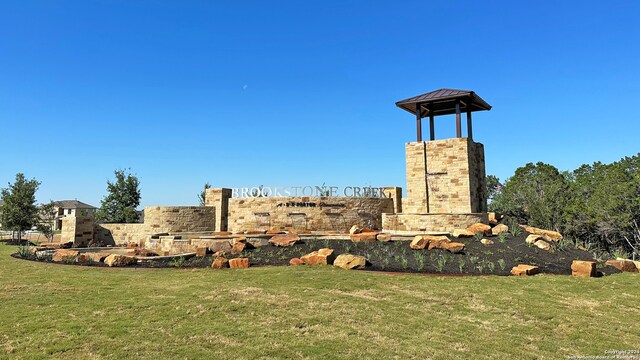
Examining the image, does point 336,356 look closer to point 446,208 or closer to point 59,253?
point 59,253

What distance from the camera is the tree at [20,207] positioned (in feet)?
105

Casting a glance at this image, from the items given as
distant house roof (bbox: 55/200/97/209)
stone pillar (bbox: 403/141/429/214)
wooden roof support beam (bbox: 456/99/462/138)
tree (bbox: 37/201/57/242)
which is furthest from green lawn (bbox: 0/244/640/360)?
distant house roof (bbox: 55/200/97/209)

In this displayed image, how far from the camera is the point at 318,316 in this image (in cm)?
740

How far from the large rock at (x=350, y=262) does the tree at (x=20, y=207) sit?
3203cm

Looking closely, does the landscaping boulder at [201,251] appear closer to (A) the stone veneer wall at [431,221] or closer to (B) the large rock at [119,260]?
(B) the large rock at [119,260]

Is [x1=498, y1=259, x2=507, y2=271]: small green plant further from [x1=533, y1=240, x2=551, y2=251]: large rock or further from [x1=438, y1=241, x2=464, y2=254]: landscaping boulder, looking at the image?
[x1=533, y1=240, x2=551, y2=251]: large rock

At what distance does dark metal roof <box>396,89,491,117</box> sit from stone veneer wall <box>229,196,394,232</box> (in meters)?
6.68

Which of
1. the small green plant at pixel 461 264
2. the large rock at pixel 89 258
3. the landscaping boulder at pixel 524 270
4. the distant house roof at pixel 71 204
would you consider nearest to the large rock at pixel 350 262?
the small green plant at pixel 461 264

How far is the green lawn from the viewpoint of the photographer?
5.82m

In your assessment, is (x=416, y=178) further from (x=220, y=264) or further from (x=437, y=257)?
(x=220, y=264)

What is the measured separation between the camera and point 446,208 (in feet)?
74.8

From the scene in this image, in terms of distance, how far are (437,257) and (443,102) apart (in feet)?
45.1

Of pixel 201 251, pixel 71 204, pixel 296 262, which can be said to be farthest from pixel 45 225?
pixel 71 204

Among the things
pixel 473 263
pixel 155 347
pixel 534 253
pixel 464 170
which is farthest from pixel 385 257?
pixel 464 170
